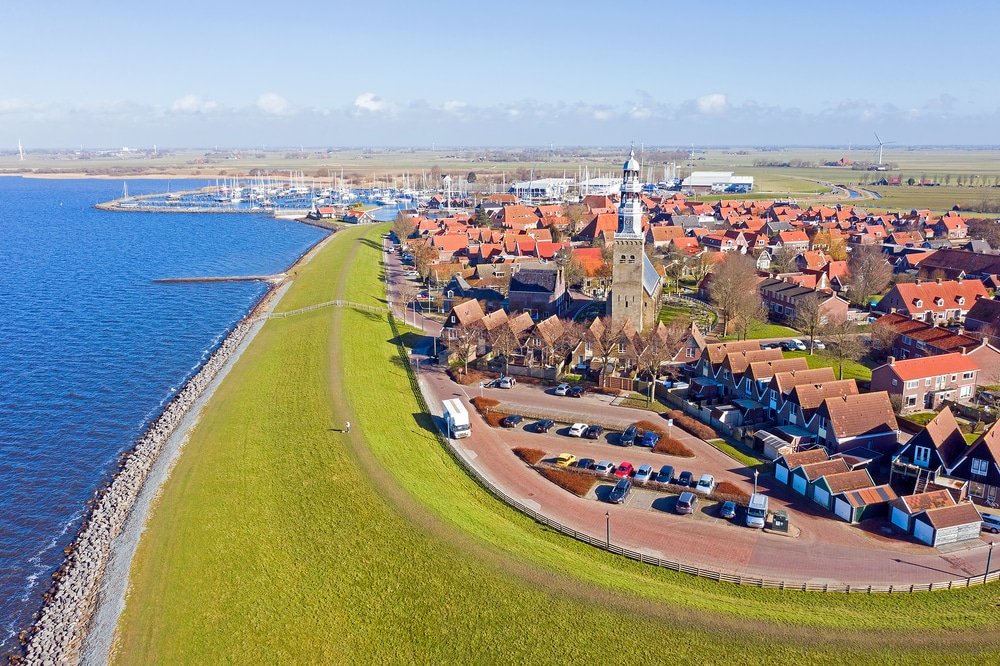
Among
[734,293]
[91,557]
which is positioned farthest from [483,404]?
[734,293]

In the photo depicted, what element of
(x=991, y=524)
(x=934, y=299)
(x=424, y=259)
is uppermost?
(x=424, y=259)

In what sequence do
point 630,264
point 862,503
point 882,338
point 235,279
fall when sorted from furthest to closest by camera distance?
point 235,279
point 630,264
point 882,338
point 862,503

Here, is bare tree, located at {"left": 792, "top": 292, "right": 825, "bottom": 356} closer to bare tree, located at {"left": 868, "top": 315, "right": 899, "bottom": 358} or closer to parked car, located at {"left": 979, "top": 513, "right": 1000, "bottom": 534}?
bare tree, located at {"left": 868, "top": 315, "right": 899, "bottom": 358}

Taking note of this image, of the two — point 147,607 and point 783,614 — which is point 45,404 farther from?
point 783,614

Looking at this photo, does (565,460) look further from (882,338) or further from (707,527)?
(882,338)

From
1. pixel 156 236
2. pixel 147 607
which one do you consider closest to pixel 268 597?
pixel 147 607

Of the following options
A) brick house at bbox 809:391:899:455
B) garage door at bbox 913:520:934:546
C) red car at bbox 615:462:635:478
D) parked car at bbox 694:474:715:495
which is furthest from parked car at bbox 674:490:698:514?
brick house at bbox 809:391:899:455
